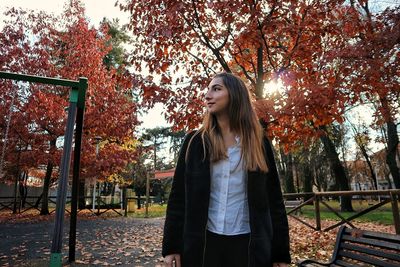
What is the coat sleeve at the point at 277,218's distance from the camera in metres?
2.13

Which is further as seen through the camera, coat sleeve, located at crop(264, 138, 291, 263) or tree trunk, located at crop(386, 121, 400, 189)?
tree trunk, located at crop(386, 121, 400, 189)

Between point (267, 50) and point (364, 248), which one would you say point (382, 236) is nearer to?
→ point (364, 248)

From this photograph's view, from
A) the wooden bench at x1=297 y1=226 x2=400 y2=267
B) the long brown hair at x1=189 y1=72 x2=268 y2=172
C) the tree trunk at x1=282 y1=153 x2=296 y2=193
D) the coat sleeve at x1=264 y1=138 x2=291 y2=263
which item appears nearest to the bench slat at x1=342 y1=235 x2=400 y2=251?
the wooden bench at x1=297 y1=226 x2=400 y2=267

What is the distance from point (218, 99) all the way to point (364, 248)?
108 inches

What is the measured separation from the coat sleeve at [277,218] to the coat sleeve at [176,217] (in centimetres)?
61

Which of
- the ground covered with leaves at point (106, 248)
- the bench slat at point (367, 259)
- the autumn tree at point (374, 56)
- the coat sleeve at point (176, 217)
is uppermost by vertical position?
the autumn tree at point (374, 56)

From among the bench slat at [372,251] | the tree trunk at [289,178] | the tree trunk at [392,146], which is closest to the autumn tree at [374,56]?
the bench slat at [372,251]

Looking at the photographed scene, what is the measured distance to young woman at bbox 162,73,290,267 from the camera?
1.99 meters

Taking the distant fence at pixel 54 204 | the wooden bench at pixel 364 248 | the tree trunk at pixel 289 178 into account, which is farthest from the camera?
the tree trunk at pixel 289 178

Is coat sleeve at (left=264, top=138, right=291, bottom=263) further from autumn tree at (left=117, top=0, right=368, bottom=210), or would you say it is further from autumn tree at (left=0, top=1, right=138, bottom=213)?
autumn tree at (left=0, top=1, right=138, bottom=213)

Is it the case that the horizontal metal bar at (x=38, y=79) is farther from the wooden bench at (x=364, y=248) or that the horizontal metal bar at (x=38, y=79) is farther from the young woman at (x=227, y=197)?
the wooden bench at (x=364, y=248)

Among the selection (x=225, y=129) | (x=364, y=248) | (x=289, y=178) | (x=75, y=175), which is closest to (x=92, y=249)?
(x=75, y=175)

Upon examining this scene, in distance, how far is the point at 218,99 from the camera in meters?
2.35

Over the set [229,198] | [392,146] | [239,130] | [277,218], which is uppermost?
[392,146]
